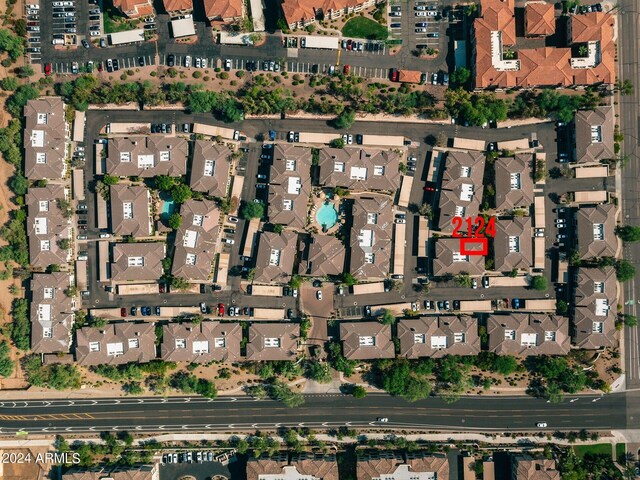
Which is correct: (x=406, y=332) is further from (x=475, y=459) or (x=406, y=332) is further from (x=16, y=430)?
(x=16, y=430)

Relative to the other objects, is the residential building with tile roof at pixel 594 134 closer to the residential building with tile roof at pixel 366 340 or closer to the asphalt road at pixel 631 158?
the asphalt road at pixel 631 158

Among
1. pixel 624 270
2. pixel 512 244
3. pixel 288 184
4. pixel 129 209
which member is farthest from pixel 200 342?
pixel 624 270

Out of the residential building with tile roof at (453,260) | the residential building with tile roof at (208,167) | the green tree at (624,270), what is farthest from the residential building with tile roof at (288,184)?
the green tree at (624,270)

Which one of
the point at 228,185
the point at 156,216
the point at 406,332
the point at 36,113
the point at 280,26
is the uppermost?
the point at 280,26

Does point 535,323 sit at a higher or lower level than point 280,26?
lower

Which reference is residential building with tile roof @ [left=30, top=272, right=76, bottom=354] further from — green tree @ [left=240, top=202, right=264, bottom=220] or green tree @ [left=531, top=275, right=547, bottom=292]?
green tree @ [left=531, top=275, right=547, bottom=292]

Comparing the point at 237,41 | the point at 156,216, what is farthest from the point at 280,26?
the point at 156,216
